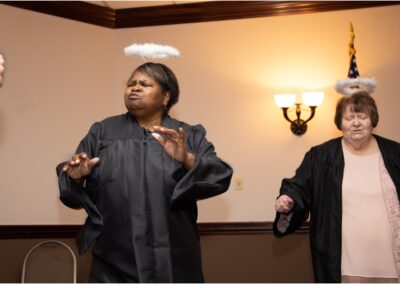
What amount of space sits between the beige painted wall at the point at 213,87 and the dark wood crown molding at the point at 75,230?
0.05 meters

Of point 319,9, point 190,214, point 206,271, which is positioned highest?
point 319,9

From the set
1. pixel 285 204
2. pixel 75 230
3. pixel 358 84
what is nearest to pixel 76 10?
pixel 75 230

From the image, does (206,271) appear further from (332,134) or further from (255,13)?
(255,13)

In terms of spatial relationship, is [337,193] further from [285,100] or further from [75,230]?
[75,230]

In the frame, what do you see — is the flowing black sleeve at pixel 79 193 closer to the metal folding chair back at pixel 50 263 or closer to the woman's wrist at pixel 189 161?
the woman's wrist at pixel 189 161

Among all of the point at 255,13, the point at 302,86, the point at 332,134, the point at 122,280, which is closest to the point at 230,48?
the point at 255,13

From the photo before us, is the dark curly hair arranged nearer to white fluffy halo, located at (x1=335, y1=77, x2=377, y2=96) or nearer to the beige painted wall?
white fluffy halo, located at (x1=335, y1=77, x2=377, y2=96)

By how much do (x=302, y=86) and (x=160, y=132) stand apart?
6.67 feet

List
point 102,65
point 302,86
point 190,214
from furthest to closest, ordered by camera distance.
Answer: point 102,65, point 302,86, point 190,214

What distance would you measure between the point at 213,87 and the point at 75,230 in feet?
4.86

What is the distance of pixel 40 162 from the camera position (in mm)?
3408

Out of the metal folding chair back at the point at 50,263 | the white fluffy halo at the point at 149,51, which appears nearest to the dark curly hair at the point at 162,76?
the white fluffy halo at the point at 149,51

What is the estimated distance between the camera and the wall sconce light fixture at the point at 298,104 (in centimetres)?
335

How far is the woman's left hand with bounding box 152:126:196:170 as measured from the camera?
172cm
